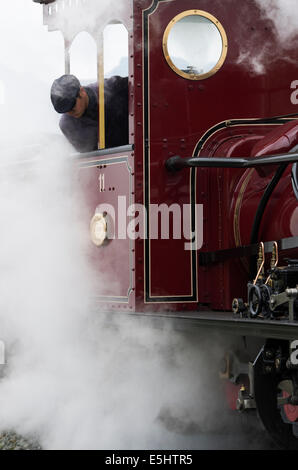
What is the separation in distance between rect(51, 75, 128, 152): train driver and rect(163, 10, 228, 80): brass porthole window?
36 cm

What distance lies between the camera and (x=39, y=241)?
241 inches

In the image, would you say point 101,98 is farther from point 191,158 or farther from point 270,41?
point 270,41

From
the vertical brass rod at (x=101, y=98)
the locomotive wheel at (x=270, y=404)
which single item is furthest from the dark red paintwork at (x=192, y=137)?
the locomotive wheel at (x=270, y=404)

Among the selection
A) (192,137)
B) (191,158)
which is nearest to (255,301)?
(191,158)

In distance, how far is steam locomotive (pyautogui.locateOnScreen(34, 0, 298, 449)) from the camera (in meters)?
5.12

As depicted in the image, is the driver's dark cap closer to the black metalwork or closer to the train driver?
the train driver

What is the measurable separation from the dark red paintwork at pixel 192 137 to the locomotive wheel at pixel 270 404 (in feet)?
2.33

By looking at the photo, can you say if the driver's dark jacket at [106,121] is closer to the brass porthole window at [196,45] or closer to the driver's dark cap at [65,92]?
the driver's dark cap at [65,92]

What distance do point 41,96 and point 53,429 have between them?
7.92ft

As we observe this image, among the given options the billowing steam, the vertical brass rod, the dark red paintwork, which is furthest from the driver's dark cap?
the billowing steam

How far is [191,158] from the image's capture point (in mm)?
5012

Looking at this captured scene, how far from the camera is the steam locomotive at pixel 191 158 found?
5.12 metres

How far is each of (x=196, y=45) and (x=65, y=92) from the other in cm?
91

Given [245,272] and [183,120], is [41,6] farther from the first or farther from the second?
[245,272]
